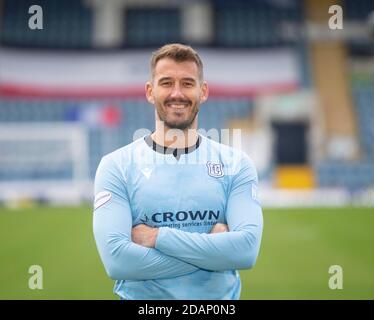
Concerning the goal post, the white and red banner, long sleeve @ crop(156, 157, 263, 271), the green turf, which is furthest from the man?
the goal post

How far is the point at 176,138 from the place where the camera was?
2.37m

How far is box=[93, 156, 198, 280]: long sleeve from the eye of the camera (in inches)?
86.5

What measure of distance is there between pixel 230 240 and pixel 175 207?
29 centimetres

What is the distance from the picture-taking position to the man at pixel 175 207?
2207mm

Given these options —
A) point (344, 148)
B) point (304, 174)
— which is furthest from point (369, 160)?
point (304, 174)

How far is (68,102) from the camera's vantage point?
13.3 metres

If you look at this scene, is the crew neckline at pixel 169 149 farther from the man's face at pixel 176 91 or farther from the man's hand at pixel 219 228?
the man's hand at pixel 219 228

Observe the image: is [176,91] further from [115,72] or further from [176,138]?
[115,72]

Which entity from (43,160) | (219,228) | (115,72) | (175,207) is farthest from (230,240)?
(43,160)

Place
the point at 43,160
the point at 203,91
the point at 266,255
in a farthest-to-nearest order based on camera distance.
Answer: the point at 43,160
the point at 266,255
the point at 203,91

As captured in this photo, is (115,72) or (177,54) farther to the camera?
(115,72)

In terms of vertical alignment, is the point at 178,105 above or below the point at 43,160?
below

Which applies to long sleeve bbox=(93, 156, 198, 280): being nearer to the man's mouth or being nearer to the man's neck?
the man's neck

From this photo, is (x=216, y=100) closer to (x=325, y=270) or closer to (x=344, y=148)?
(x=344, y=148)
